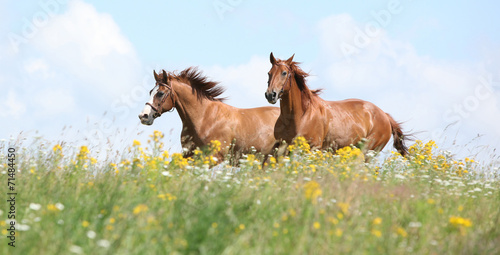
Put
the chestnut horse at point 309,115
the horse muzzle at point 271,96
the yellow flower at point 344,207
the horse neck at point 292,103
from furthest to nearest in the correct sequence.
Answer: the horse neck at point 292,103, the chestnut horse at point 309,115, the horse muzzle at point 271,96, the yellow flower at point 344,207

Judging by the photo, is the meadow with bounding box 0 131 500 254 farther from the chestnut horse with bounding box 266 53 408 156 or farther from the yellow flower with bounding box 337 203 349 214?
the chestnut horse with bounding box 266 53 408 156

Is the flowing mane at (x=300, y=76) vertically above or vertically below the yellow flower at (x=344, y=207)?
above

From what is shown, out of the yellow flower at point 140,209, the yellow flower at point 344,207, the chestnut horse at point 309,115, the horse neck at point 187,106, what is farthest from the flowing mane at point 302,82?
the yellow flower at point 140,209

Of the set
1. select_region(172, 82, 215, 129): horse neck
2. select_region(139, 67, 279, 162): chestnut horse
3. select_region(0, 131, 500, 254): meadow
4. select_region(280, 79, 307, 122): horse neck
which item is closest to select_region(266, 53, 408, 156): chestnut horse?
A: select_region(280, 79, 307, 122): horse neck

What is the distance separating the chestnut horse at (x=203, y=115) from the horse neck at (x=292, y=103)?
129 cm

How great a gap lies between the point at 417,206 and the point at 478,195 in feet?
6.82

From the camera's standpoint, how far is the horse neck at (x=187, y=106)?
10.7 meters

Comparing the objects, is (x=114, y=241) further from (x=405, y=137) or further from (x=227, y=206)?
(x=405, y=137)

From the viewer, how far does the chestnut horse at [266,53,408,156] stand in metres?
9.87

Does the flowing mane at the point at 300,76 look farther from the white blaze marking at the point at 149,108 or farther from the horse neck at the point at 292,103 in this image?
the white blaze marking at the point at 149,108

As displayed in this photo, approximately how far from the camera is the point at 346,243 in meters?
4.69

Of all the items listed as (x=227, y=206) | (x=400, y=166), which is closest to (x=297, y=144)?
(x=400, y=166)

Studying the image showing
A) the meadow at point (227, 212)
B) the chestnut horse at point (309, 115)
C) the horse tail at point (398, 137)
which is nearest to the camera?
the meadow at point (227, 212)

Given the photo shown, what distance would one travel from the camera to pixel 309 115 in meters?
10.3
